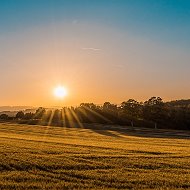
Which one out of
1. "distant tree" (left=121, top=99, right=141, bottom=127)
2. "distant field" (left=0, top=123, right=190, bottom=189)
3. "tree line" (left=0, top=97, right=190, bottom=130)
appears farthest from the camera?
"distant tree" (left=121, top=99, right=141, bottom=127)

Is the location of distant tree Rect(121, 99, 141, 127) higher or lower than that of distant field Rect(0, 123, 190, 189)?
higher

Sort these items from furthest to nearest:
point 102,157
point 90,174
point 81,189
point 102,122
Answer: point 102,122, point 102,157, point 90,174, point 81,189

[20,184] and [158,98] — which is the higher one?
[158,98]

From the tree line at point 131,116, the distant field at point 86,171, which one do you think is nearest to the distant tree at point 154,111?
the tree line at point 131,116

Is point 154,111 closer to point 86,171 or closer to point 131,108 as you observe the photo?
point 131,108

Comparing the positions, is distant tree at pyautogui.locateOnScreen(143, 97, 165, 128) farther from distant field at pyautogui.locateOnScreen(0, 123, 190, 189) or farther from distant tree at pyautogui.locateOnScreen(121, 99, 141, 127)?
distant field at pyautogui.locateOnScreen(0, 123, 190, 189)

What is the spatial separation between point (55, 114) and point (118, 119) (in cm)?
2187

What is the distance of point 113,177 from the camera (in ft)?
71.4

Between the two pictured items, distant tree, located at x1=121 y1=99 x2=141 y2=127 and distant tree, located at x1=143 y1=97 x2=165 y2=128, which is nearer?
distant tree, located at x1=143 y1=97 x2=165 y2=128

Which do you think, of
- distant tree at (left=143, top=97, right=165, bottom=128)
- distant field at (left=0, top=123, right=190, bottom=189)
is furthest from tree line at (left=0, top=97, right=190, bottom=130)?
distant field at (left=0, top=123, right=190, bottom=189)

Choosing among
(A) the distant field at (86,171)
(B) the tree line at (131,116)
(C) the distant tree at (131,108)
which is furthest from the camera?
(C) the distant tree at (131,108)

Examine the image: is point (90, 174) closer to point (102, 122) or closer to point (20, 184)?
point (20, 184)

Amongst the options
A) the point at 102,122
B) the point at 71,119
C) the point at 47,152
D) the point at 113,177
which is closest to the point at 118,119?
the point at 102,122

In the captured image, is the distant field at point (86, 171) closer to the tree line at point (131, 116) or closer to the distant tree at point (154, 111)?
the tree line at point (131, 116)
